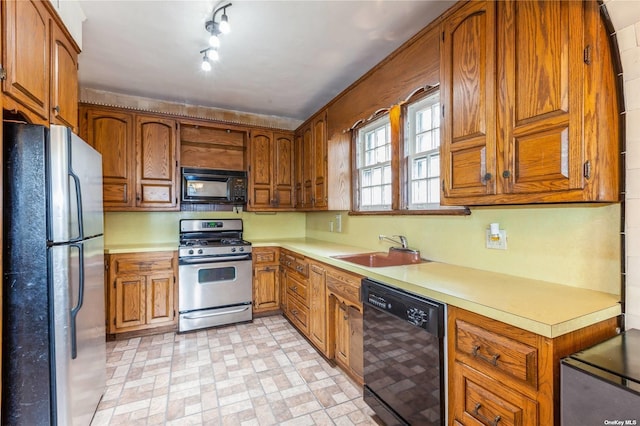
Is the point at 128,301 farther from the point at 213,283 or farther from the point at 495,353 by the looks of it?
the point at 495,353

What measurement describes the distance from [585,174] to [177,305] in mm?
3401

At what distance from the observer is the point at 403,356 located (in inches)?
61.5

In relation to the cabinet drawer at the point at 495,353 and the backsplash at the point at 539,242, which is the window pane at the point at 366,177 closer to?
the backsplash at the point at 539,242

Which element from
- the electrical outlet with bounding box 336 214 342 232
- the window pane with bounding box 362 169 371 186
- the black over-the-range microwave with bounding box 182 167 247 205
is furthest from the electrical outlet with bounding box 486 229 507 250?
the black over-the-range microwave with bounding box 182 167 247 205

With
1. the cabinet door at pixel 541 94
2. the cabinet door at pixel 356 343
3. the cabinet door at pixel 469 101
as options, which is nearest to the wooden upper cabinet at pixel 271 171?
the cabinet door at pixel 356 343

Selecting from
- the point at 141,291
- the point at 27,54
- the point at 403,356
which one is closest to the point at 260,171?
the point at 141,291

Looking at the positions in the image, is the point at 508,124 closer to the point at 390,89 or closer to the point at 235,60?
the point at 390,89

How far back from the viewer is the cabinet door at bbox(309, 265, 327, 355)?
2.48 m

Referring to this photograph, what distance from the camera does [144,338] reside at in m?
3.02

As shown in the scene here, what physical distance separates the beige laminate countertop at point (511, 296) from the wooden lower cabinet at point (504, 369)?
0.13 feet

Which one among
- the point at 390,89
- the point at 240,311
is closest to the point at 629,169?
the point at 390,89

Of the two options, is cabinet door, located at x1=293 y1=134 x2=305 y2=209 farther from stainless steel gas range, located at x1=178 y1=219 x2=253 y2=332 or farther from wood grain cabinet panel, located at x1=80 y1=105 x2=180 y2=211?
wood grain cabinet panel, located at x1=80 y1=105 x2=180 y2=211

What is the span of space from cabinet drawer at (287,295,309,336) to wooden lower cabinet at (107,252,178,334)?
1207 millimetres

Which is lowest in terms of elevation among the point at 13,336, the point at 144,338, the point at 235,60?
the point at 144,338
